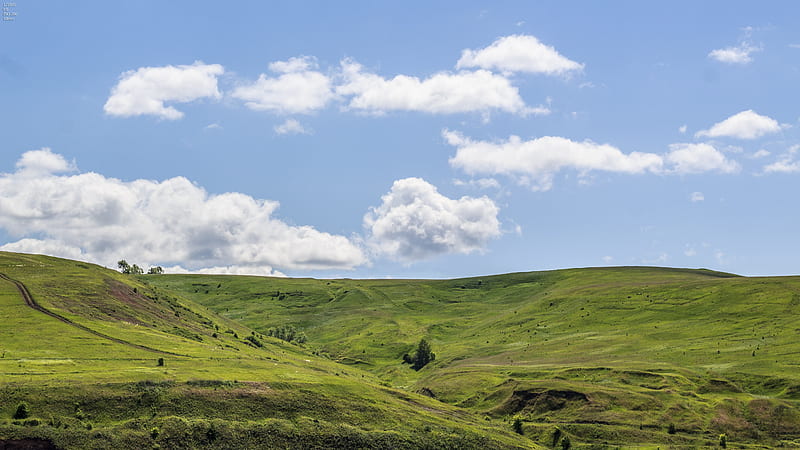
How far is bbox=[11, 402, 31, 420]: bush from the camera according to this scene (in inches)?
2889

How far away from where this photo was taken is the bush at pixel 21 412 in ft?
241

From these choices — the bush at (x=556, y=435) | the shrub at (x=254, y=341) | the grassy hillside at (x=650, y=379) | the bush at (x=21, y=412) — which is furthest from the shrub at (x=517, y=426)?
the shrub at (x=254, y=341)

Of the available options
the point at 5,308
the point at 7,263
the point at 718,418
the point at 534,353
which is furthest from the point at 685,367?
the point at 7,263

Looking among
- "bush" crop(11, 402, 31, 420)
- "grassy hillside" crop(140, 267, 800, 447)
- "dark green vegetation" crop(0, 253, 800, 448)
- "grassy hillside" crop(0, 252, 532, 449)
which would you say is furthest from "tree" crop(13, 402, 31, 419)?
"grassy hillside" crop(140, 267, 800, 447)

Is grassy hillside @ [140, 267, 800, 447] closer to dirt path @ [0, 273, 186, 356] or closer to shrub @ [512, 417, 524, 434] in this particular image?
shrub @ [512, 417, 524, 434]

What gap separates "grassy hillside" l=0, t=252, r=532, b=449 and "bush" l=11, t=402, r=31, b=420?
15cm

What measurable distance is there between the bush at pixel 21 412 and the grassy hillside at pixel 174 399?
0.50 ft

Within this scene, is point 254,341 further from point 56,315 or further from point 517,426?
point 517,426

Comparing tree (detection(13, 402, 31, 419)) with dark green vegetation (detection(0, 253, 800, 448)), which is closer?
tree (detection(13, 402, 31, 419))

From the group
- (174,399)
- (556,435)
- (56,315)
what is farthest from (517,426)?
(56,315)

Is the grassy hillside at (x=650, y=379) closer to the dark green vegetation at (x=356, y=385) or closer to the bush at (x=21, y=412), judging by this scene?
the dark green vegetation at (x=356, y=385)

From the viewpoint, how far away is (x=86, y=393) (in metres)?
80.5

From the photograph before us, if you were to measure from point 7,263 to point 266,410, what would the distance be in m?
125

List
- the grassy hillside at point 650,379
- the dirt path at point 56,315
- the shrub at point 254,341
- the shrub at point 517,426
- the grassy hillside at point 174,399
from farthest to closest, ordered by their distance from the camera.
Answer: the shrub at point 254,341 → the dirt path at point 56,315 → the shrub at point 517,426 → the grassy hillside at point 650,379 → the grassy hillside at point 174,399
